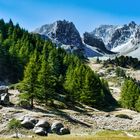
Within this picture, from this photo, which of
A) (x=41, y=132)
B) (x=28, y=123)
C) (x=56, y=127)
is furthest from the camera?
(x=28, y=123)

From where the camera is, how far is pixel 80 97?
111250mm

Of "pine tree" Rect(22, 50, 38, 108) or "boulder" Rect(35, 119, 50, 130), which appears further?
"pine tree" Rect(22, 50, 38, 108)

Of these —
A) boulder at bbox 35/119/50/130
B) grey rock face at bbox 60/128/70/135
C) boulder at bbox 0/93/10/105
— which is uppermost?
boulder at bbox 0/93/10/105

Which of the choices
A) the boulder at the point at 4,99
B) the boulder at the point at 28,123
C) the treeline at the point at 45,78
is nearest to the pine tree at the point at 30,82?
the treeline at the point at 45,78

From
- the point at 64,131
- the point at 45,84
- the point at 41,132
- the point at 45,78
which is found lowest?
the point at 64,131

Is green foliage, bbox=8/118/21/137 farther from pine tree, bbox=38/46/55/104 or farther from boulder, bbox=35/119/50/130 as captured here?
pine tree, bbox=38/46/55/104

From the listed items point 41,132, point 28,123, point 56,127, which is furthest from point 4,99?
point 41,132

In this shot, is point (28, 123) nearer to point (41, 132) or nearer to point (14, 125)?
point (41, 132)

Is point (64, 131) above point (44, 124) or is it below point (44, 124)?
below

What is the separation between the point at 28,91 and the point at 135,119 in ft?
87.2

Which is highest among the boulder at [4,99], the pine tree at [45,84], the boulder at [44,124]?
the pine tree at [45,84]

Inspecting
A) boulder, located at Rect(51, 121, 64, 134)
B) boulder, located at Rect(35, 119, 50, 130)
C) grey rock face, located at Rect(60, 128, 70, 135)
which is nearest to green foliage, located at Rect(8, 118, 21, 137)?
boulder, located at Rect(35, 119, 50, 130)

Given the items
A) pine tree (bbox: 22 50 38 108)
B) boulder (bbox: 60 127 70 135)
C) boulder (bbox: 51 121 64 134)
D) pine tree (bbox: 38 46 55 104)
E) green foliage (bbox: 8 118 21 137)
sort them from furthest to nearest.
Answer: pine tree (bbox: 38 46 55 104), pine tree (bbox: 22 50 38 108), boulder (bbox: 51 121 64 134), boulder (bbox: 60 127 70 135), green foliage (bbox: 8 118 21 137)

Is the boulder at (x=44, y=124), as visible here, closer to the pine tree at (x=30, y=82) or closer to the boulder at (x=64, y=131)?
the boulder at (x=64, y=131)
